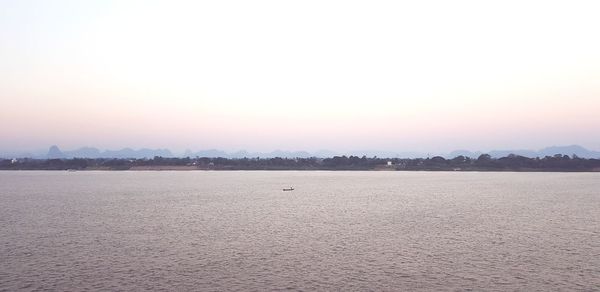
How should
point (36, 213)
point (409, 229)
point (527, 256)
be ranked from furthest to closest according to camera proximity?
point (36, 213), point (409, 229), point (527, 256)

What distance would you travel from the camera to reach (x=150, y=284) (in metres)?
25.9

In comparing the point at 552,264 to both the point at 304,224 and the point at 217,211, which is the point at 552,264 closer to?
the point at 304,224

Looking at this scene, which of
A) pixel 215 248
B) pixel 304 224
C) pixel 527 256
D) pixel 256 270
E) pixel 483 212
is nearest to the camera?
pixel 256 270

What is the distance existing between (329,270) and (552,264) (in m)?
13.3

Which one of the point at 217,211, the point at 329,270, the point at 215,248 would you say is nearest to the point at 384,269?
the point at 329,270

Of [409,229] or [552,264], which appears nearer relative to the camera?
[552,264]

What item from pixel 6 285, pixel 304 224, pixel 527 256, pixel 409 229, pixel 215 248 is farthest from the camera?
pixel 304 224

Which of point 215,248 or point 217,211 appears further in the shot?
point 217,211

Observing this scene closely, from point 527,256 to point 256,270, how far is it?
17.5 m

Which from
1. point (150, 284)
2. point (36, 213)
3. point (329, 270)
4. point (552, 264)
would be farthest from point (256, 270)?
point (36, 213)

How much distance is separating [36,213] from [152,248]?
2914cm

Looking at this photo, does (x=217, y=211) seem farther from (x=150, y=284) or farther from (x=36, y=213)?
(x=150, y=284)

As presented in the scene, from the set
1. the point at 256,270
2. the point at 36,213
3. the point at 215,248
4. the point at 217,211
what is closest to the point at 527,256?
the point at 256,270

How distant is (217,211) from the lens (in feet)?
208
